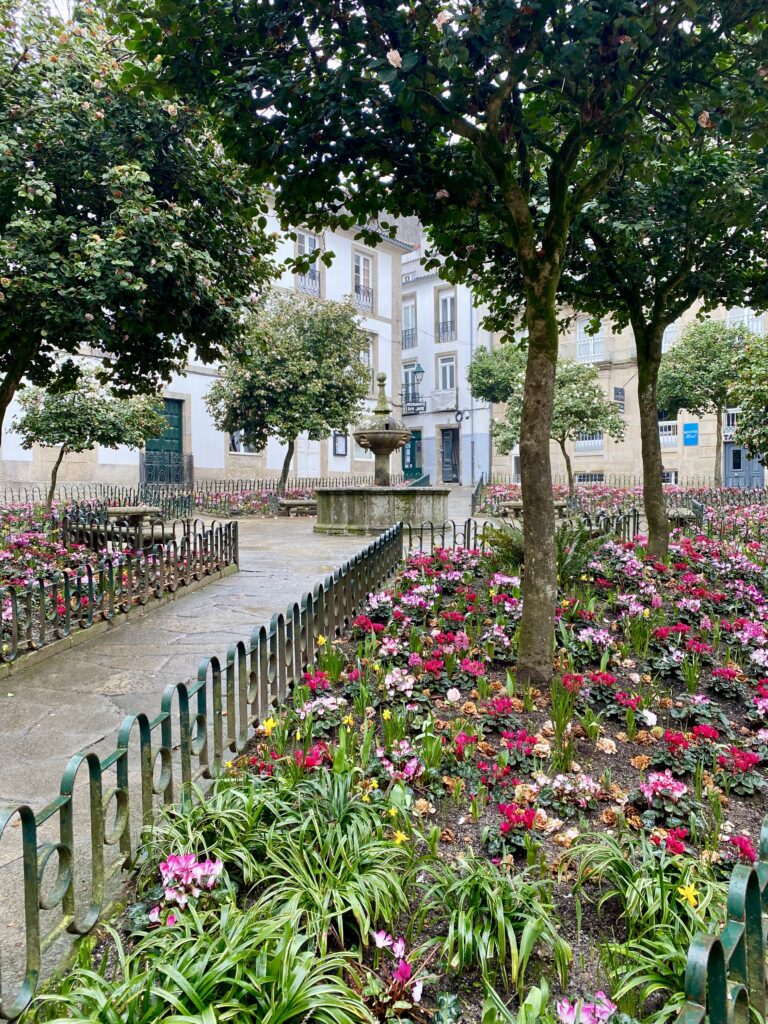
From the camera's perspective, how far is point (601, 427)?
20438 millimetres

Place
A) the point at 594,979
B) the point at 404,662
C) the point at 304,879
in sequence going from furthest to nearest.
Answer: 1. the point at 404,662
2. the point at 304,879
3. the point at 594,979

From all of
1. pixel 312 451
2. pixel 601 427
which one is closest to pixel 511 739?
pixel 601 427

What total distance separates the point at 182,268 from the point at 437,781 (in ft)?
15.5

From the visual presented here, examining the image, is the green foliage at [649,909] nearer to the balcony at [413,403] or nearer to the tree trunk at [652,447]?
the tree trunk at [652,447]

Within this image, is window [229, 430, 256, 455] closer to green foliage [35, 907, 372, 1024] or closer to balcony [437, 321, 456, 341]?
balcony [437, 321, 456, 341]

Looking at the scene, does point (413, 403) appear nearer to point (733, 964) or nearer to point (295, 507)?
point (295, 507)

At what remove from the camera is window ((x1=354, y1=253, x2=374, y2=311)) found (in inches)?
1106

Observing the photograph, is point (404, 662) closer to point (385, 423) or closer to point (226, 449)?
point (385, 423)

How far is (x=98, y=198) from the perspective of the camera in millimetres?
6023

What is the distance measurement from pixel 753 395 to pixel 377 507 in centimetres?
658

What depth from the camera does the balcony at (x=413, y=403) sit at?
1366 inches

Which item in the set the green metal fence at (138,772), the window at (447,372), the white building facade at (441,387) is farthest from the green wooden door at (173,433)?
the green metal fence at (138,772)

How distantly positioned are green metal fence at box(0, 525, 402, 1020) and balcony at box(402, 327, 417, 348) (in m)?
31.5

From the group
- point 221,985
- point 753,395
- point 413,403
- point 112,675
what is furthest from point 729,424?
point 221,985
